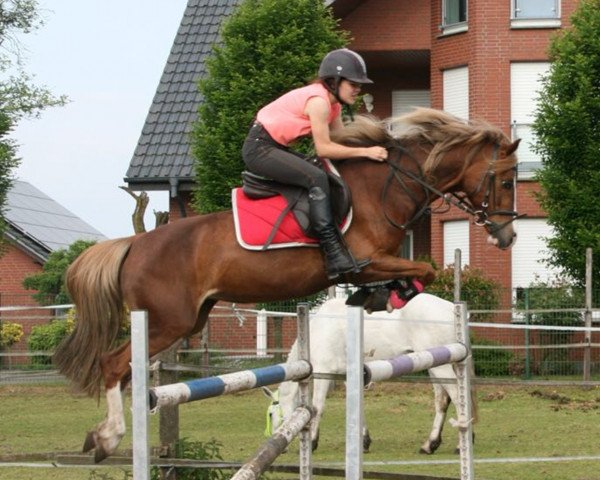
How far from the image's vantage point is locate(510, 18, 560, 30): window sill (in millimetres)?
28250

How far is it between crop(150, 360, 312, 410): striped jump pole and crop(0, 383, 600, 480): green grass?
2.52m

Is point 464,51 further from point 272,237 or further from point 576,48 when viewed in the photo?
point 272,237

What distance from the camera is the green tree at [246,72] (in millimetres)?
24781

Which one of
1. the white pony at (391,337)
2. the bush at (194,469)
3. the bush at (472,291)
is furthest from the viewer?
the bush at (472,291)

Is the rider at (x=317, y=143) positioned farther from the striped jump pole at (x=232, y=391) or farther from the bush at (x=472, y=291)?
the bush at (x=472, y=291)

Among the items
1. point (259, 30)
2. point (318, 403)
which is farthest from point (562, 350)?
point (318, 403)

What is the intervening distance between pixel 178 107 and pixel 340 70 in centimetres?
2140

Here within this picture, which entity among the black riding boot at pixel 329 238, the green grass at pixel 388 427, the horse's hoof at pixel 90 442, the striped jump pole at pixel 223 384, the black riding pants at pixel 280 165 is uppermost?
the black riding pants at pixel 280 165

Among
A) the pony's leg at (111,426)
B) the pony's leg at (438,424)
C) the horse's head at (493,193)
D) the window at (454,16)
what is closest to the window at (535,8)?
the window at (454,16)

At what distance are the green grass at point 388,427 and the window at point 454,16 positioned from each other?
10.2m

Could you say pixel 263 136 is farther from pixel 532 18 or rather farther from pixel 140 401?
pixel 532 18

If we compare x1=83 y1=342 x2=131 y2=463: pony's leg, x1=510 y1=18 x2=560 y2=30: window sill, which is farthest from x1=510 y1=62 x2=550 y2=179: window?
x1=83 y1=342 x2=131 y2=463: pony's leg

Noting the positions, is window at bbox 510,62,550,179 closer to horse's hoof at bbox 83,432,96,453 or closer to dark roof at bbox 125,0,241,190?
dark roof at bbox 125,0,241,190

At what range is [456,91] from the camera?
2909cm
